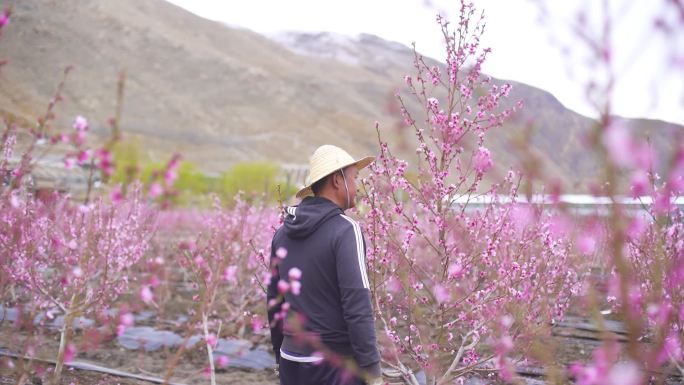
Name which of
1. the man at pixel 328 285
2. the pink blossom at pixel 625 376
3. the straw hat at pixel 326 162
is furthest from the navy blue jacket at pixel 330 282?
the pink blossom at pixel 625 376

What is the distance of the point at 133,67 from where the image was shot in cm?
13988

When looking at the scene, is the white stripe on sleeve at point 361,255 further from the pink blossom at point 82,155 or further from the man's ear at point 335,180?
the pink blossom at point 82,155

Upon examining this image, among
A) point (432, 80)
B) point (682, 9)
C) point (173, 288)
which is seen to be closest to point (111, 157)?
point (682, 9)

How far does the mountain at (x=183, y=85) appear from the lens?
378 feet

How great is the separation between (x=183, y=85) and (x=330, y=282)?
14589cm

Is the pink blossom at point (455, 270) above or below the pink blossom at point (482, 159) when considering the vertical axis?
below

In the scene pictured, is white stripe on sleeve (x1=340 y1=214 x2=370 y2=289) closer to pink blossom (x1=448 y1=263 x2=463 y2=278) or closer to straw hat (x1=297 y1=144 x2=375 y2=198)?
straw hat (x1=297 y1=144 x2=375 y2=198)

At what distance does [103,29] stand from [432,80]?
159 meters

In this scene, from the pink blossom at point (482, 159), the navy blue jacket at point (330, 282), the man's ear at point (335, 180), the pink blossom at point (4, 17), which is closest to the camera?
the pink blossom at point (4, 17)

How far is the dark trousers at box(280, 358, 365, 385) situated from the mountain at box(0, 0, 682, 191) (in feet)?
327

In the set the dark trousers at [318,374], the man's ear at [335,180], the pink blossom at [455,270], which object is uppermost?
the man's ear at [335,180]

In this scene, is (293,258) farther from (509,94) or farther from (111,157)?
(509,94)

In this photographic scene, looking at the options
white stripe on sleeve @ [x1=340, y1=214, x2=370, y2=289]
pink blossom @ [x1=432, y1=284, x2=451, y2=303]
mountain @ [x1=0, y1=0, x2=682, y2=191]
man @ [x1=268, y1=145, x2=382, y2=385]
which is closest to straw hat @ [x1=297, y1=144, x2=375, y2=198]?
man @ [x1=268, y1=145, x2=382, y2=385]

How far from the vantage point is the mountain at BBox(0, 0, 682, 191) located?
378 ft
